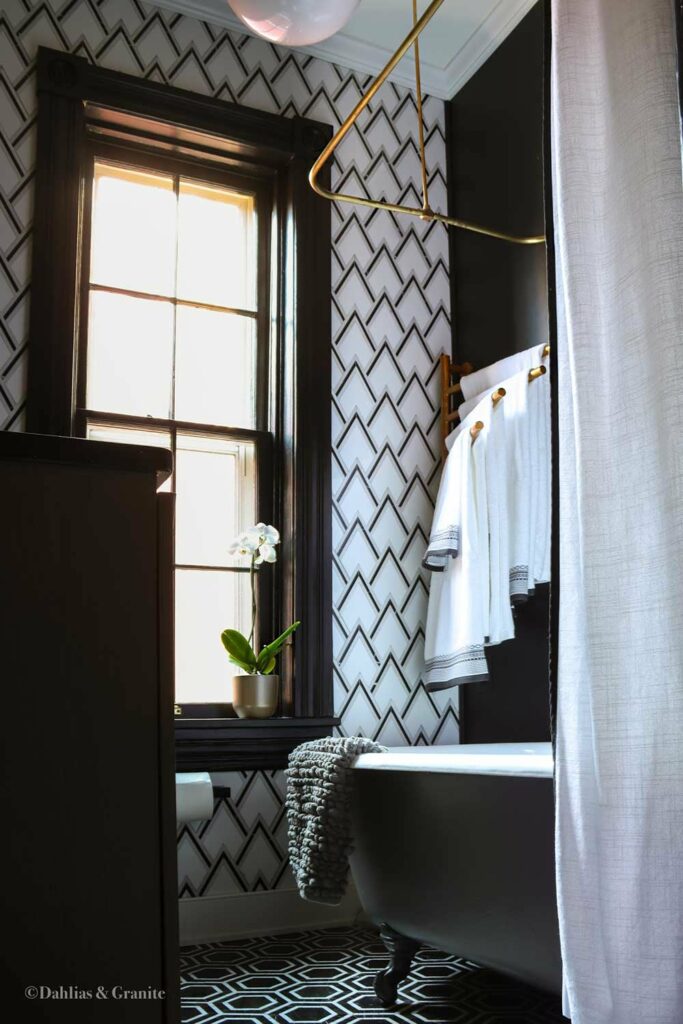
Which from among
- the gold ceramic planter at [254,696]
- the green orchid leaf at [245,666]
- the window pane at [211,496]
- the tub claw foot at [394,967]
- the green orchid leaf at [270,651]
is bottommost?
the tub claw foot at [394,967]

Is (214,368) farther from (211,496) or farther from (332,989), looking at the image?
(332,989)

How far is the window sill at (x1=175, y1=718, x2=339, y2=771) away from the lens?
2.83m

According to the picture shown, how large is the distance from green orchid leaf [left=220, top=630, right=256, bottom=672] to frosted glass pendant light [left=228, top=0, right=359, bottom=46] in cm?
164

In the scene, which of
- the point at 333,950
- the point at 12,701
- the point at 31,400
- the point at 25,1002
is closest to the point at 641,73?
the point at 12,701

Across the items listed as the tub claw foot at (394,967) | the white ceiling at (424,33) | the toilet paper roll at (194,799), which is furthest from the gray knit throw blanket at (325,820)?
the white ceiling at (424,33)

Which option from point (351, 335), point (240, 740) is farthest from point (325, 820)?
point (351, 335)

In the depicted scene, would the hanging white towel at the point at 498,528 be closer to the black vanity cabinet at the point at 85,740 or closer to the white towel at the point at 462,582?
the white towel at the point at 462,582

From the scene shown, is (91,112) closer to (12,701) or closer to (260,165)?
(260,165)

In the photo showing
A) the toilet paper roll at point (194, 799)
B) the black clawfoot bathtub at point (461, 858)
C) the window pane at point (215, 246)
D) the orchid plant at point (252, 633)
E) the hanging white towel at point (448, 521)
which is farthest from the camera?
the window pane at point (215, 246)

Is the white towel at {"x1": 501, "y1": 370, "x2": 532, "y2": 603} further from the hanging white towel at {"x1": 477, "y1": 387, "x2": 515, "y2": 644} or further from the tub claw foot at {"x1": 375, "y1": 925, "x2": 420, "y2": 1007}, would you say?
the tub claw foot at {"x1": 375, "y1": 925, "x2": 420, "y2": 1007}

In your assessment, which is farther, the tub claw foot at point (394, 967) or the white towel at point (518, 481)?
the white towel at point (518, 481)

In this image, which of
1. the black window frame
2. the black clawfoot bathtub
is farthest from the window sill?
the black clawfoot bathtub

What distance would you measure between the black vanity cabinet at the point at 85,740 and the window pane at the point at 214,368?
2.36 metres

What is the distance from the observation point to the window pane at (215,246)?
3.31 meters
